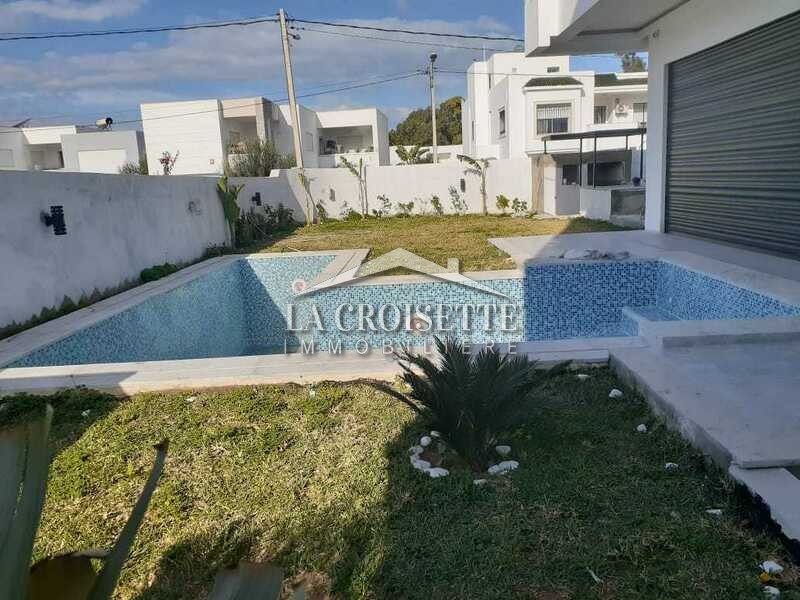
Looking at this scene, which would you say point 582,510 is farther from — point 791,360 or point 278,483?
point 791,360

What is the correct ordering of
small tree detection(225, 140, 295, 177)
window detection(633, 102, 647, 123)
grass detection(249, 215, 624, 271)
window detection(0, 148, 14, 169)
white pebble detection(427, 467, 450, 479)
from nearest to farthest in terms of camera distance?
white pebble detection(427, 467, 450, 479)
grass detection(249, 215, 624, 271)
small tree detection(225, 140, 295, 177)
window detection(633, 102, 647, 123)
window detection(0, 148, 14, 169)

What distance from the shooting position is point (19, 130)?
4288 centimetres

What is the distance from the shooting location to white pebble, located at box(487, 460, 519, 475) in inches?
141

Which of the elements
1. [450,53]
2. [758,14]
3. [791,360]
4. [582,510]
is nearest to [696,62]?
[758,14]

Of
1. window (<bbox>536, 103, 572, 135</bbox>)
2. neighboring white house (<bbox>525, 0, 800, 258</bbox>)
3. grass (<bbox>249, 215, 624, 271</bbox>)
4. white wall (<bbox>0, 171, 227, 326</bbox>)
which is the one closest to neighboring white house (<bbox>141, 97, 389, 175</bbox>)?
window (<bbox>536, 103, 572, 135</bbox>)

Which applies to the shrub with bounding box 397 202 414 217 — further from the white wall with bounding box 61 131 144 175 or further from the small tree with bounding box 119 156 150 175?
the white wall with bounding box 61 131 144 175

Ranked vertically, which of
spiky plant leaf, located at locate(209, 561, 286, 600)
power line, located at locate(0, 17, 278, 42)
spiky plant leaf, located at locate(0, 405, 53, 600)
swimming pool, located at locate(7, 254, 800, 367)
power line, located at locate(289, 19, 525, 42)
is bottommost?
swimming pool, located at locate(7, 254, 800, 367)

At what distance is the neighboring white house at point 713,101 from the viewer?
8.43 m

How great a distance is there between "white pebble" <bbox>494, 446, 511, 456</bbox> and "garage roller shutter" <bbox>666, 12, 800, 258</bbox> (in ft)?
22.2

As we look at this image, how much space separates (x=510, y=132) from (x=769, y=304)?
85.5 feet

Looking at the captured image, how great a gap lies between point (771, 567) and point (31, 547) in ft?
9.00

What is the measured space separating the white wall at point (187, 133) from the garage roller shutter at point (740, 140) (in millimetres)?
27161

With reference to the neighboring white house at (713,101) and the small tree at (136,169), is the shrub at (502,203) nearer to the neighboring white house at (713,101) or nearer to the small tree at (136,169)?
the neighboring white house at (713,101)

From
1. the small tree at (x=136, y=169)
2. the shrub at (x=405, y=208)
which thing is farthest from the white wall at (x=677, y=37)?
the small tree at (x=136, y=169)
